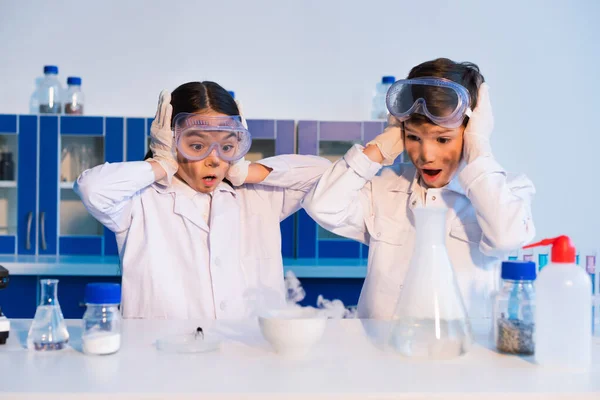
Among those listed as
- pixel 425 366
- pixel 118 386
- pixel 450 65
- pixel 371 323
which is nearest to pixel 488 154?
pixel 450 65

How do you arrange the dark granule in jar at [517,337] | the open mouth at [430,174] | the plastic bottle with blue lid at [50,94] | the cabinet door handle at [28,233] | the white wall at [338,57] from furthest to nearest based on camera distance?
the white wall at [338,57], the plastic bottle with blue lid at [50,94], the cabinet door handle at [28,233], the open mouth at [430,174], the dark granule in jar at [517,337]

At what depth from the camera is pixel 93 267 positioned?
3.28 meters

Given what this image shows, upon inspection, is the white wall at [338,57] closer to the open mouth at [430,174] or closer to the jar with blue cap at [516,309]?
the open mouth at [430,174]

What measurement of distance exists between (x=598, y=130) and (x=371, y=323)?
301 centimetres

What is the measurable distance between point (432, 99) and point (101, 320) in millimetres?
953

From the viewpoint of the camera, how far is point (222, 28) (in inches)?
154

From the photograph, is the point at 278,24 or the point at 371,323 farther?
the point at 278,24

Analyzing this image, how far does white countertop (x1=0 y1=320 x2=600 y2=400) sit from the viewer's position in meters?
1.03

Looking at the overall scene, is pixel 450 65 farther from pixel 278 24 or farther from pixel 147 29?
pixel 147 29

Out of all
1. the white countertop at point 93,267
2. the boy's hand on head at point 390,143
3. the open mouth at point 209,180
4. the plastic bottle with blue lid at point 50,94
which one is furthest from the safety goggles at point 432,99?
the plastic bottle with blue lid at point 50,94

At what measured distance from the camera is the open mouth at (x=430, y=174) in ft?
5.95

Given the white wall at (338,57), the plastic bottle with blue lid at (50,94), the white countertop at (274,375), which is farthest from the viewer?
the white wall at (338,57)

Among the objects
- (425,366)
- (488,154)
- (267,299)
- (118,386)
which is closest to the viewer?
(118,386)

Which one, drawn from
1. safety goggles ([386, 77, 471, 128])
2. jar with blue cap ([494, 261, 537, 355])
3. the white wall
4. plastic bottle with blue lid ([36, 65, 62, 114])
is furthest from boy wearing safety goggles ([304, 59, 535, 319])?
plastic bottle with blue lid ([36, 65, 62, 114])
